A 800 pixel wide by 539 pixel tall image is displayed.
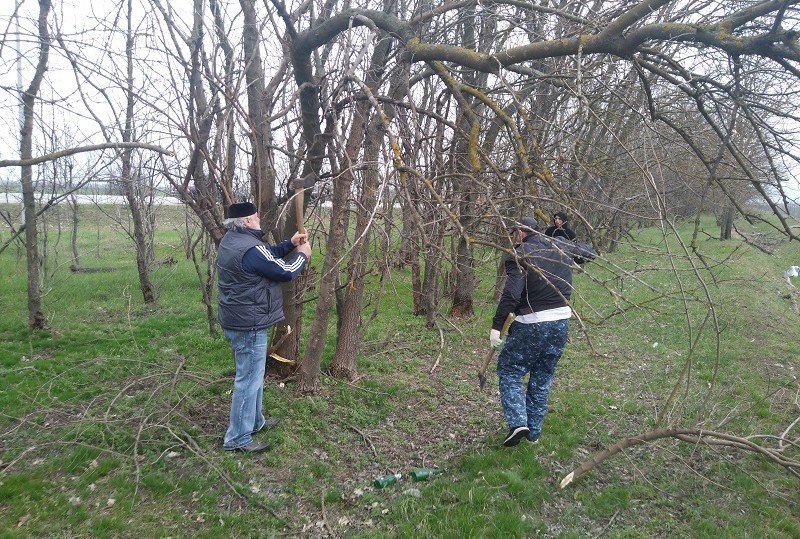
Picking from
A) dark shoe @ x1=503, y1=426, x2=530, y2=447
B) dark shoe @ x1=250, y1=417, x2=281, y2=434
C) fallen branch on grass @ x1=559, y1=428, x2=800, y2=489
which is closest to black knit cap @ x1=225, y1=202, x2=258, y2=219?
dark shoe @ x1=250, y1=417, x2=281, y2=434

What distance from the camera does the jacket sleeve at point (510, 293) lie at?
4.06m

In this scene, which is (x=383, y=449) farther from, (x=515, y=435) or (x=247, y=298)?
(x=247, y=298)

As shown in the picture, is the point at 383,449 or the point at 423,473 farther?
the point at 383,449

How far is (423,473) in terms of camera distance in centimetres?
395

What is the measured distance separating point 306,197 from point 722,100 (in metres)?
3.42

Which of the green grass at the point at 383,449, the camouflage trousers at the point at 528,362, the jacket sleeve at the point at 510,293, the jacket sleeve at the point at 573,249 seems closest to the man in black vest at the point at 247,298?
the green grass at the point at 383,449

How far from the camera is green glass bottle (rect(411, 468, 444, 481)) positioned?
393 centimetres

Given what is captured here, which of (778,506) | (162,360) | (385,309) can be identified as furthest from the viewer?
(385,309)

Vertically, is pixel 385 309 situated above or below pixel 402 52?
below

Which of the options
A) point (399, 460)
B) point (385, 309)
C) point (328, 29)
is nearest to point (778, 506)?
point (399, 460)

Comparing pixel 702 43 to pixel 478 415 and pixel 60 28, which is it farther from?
pixel 60 28

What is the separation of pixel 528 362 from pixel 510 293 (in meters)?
0.61

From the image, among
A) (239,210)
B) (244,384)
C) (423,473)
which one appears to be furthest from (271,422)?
(239,210)

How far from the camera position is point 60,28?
15.4ft
